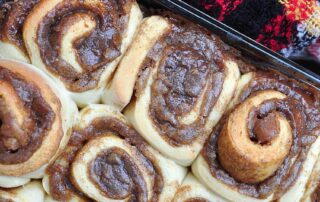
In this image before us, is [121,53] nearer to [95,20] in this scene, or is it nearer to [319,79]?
[95,20]

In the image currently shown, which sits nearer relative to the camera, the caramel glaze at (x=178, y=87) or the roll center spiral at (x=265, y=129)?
the roll center spiral at (x=265, y=129)

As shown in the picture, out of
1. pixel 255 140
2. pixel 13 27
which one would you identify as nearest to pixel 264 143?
pixel 255 140

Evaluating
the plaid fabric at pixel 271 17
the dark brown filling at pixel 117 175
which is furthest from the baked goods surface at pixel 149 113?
the plaid fabric at pixel 271 17

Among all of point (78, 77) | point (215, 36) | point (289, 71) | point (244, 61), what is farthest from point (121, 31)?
point (289, 71)

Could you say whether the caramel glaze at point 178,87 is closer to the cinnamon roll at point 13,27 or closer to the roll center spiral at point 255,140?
the roll center spiral at point 255,140

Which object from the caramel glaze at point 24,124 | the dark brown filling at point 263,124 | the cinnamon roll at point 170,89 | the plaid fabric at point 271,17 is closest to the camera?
the caramel glaze at point 24,124

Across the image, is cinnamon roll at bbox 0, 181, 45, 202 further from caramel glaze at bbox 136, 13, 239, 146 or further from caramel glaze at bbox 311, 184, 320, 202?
caramel glaze at bbox 311, 184, 320, 202
